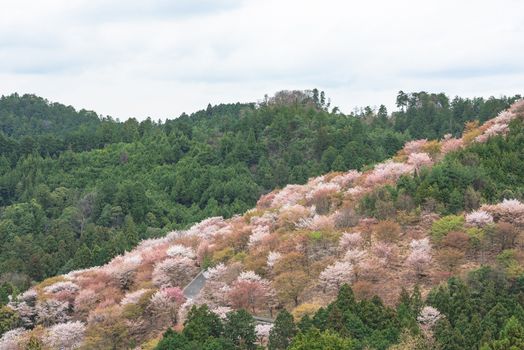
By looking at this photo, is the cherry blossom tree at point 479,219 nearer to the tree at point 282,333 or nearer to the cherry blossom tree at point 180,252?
the tree at point 282,333

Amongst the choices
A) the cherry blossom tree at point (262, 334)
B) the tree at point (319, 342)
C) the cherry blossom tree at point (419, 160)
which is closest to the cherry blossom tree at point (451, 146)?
the cherry blossom tree at point (419, 160)

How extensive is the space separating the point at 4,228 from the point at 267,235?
38189 mm

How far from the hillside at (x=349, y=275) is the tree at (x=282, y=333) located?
0.22 ft

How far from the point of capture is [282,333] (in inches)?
1089

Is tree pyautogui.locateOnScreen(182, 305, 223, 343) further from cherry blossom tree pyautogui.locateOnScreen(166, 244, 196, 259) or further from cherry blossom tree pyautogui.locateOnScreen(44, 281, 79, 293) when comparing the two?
cherry blossom tree pyautogui.locateOnScreen(44, 281, 79, 293)

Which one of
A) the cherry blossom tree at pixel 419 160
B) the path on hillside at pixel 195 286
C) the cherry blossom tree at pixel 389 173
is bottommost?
the path on hillside at pixel 195 286

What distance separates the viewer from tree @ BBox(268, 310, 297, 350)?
2750cm

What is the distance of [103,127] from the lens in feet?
321

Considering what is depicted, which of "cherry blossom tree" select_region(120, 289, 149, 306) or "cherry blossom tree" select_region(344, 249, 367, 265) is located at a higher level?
"cherry blossom tree" select_region(344, 249, 367, 265)

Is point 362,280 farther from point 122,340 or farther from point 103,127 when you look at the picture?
point 103,127

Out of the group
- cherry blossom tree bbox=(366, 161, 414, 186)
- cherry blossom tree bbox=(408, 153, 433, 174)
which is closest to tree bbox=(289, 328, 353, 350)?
cherry blossom tree bbox=(366, 161, 414, 186)

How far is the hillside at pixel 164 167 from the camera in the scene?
65688 millimetres

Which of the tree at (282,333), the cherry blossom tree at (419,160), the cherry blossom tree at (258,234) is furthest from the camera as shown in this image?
the cherry blossom tree at (419,160)

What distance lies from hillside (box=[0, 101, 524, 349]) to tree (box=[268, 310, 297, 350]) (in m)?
0.07
